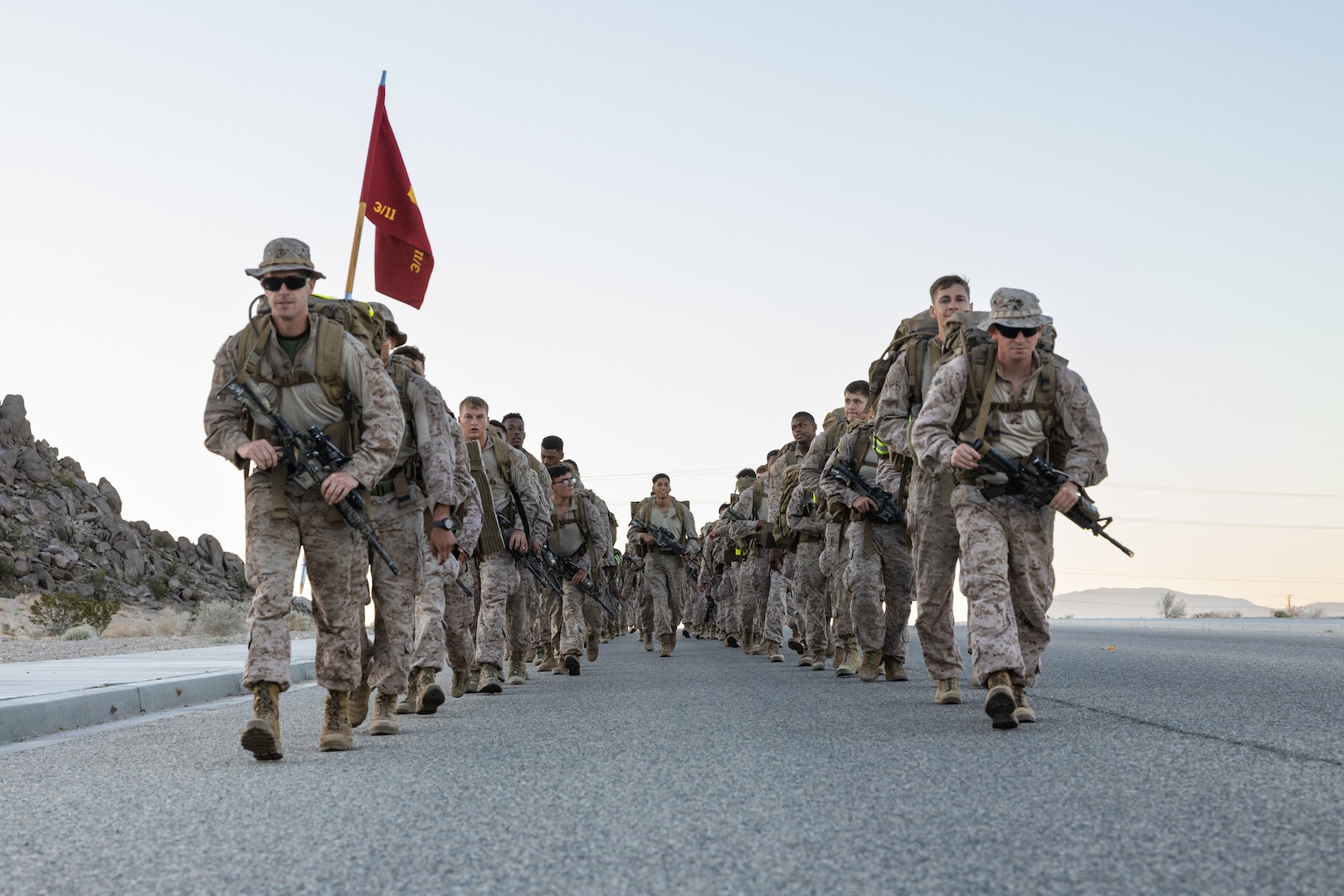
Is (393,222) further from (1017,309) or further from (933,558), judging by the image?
(1017,309)

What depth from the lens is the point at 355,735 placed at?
7.36 meters

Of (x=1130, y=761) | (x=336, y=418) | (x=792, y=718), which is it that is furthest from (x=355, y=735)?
(x=1130, y=761)

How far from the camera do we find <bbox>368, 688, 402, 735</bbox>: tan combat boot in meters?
7.30

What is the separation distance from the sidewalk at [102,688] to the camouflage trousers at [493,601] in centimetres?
214

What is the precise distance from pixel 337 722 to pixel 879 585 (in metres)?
5.22

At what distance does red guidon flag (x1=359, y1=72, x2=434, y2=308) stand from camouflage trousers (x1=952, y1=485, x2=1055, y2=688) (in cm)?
816

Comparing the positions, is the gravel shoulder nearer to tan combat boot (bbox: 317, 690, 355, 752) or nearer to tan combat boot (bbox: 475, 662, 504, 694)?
tan combat boot (bbox: 475, 662, 504, 694)

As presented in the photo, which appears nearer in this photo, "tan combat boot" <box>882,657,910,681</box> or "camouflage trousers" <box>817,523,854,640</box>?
"tan combat boot" <box>882,657,910,681</box>

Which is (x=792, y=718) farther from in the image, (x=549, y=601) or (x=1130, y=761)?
(x=549, y=601)

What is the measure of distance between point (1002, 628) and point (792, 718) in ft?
4.18

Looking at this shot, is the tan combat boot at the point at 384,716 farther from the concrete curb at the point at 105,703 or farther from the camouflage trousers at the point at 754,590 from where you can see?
the camouflage trousers at the point at 754,590

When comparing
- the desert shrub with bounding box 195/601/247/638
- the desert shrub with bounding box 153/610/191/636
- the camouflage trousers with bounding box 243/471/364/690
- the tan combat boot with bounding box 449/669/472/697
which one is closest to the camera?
the camouflage trousers with bounding box 243/471/364/690

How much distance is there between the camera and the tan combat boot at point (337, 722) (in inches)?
256

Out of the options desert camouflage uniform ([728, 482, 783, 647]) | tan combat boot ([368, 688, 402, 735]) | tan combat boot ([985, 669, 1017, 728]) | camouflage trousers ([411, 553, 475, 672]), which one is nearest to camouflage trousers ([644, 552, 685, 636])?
desert camouflage uniform ([728, 482, 783, 647])
